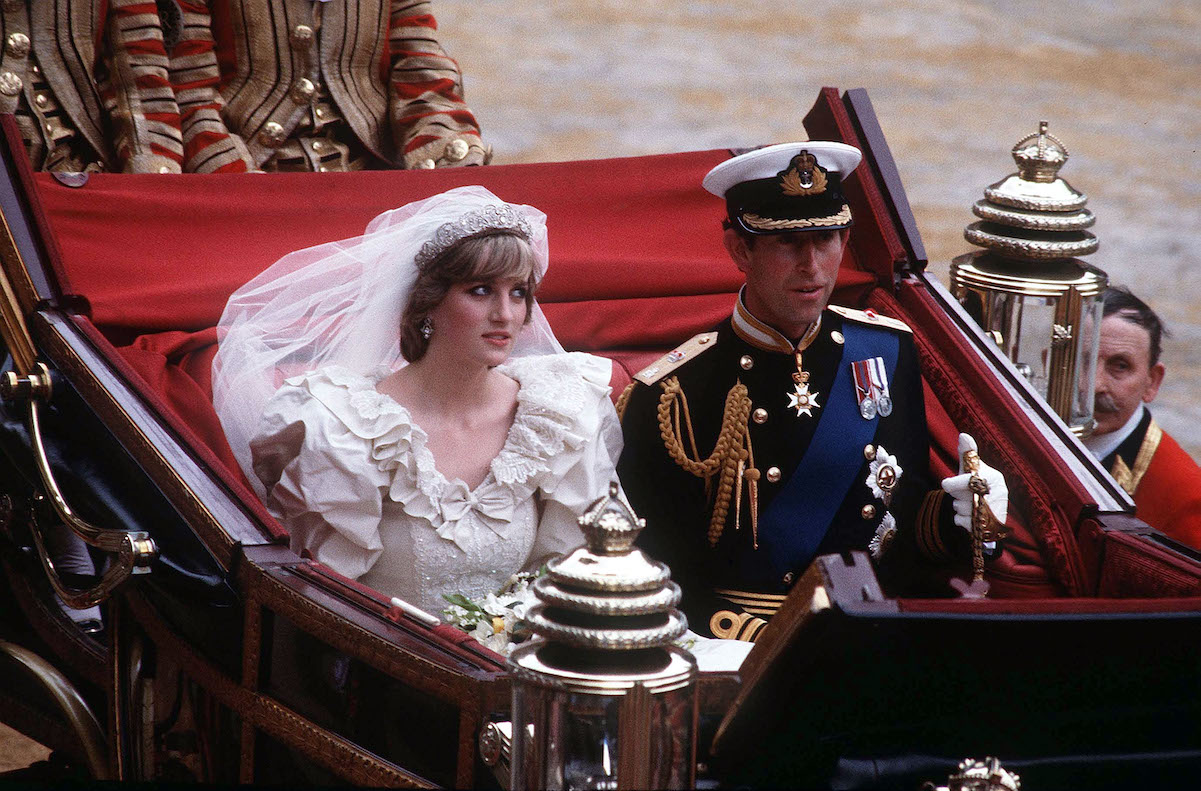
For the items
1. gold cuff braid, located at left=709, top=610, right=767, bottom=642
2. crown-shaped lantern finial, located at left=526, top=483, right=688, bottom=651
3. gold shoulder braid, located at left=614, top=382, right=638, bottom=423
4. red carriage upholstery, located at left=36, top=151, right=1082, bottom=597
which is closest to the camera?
crown-shaped lantern finial, located at left=526, top=483, right=688, bottom=651

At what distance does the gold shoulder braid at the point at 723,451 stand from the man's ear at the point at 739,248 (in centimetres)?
19

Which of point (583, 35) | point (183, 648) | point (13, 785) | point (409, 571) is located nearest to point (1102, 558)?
point (409, 571)

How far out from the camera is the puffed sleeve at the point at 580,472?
2.52 m

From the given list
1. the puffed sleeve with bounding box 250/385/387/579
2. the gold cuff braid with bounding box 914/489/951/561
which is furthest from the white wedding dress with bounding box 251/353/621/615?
the gold cuff braid with bounding box 914/489/951/561

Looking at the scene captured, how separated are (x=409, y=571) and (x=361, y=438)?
0.21m

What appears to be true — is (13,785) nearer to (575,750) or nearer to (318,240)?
(575,750)

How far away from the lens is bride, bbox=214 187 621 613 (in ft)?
7.91

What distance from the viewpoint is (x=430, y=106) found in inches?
147

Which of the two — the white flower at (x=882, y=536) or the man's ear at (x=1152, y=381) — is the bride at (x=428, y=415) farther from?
the man's ear at (x=1152, y=381)

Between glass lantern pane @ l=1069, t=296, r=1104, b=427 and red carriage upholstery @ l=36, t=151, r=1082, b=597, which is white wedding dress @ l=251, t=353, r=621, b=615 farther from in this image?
glass lantern pane @ l=1069, t=296, r=1104, b=427

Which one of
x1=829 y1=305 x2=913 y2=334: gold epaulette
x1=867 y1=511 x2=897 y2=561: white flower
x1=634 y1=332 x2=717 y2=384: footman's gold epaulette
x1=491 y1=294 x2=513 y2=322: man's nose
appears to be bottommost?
x1=867 y1=511 x2=897 y2=561: white flower

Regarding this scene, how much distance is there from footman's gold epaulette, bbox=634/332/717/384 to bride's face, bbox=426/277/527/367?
0.73 feet

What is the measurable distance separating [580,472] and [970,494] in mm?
591

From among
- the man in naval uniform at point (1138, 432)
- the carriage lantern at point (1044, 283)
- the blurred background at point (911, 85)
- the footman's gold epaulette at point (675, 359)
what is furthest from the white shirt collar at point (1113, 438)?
the blurred background at point (911, 85)
